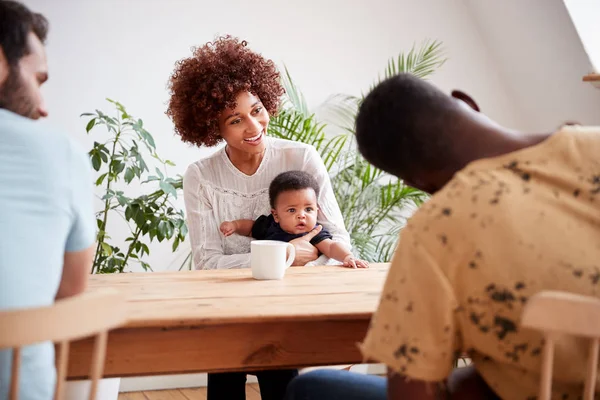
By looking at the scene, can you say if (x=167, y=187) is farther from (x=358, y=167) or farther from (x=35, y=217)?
(x=35, y=217)

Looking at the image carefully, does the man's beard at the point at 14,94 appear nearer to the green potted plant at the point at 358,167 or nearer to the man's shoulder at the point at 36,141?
the man's shoulder at the point at 36,141

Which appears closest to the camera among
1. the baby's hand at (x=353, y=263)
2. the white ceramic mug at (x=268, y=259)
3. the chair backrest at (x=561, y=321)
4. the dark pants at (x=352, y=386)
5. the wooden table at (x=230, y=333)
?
the chair backrest at (x=561, y=321)

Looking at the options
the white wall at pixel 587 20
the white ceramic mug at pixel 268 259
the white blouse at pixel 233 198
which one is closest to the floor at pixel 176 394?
the white blouse at pixel 233 198

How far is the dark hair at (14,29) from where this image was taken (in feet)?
4.36

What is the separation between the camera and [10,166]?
121 cm

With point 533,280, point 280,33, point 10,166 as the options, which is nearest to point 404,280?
point 533,280

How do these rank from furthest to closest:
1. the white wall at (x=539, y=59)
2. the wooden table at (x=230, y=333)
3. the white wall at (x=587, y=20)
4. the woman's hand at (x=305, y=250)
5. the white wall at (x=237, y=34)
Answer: the white wall at (x=237, y=34)
the white wall at (x=539, y=59)
the white wall at (x=587, y=20)
the woman's hand at (x=305, y=250)
the wooden table at (x=230, y=333)

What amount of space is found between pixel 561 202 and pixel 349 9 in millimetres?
2949

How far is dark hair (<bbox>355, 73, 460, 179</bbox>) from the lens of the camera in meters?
1.18

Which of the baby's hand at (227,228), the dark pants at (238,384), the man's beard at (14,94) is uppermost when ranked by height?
the man's beard at (14,94)

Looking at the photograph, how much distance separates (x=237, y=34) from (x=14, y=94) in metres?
2.39

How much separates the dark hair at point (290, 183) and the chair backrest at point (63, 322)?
1300mm

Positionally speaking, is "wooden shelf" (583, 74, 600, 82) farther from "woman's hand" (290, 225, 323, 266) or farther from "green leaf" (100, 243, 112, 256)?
"green leaf" (100, 243, 112, 256)

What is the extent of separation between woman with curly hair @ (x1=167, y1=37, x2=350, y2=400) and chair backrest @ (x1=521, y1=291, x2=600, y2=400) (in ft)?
4.28
